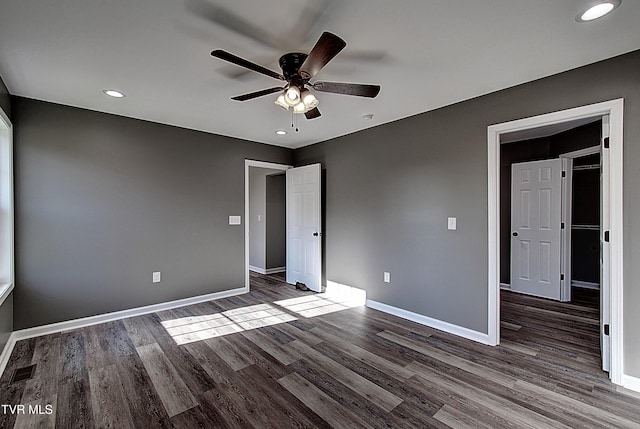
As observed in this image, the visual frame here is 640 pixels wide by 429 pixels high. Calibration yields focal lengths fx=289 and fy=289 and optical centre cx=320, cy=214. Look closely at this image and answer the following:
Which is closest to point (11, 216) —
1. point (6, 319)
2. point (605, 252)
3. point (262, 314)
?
point (6, 319)

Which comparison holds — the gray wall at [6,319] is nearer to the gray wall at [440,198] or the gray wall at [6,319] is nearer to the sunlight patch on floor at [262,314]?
the sunlight patch on floor at [262,314]

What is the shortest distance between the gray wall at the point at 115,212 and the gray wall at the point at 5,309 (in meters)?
0.12

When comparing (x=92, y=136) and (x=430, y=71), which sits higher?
(x=430, y=71)

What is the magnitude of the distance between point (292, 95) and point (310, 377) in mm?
2149

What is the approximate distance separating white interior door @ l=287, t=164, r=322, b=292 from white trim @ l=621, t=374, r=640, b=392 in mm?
3358

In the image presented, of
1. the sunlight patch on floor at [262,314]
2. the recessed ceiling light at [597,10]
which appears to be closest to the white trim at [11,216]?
the sunlight patch on floor at [262,314]

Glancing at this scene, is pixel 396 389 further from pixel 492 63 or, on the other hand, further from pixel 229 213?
pixel 229 213

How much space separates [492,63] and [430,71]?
46cm

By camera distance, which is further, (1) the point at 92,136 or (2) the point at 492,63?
(1) the point at 92,136

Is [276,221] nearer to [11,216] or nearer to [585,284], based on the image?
[11,216]

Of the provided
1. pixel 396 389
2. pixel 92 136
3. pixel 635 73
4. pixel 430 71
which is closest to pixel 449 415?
pixel 396 389

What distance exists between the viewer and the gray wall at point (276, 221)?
614 centimetres

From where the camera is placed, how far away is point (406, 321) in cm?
345

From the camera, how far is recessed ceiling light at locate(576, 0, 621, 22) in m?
1.61
